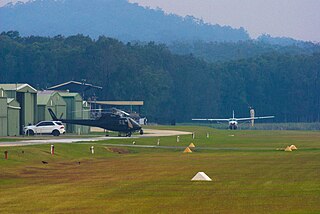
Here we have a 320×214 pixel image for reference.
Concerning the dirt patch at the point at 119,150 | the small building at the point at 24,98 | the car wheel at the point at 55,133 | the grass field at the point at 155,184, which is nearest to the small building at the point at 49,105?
the small building at the point at 24,98

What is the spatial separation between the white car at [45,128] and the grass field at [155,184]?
3355 centimetres

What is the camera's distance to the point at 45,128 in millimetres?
93438

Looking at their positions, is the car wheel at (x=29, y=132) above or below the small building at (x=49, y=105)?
below

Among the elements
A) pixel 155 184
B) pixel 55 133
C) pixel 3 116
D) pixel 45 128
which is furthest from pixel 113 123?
pixel 155 184

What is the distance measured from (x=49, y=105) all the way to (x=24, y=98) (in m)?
7.82

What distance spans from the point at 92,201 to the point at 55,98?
77909 mm

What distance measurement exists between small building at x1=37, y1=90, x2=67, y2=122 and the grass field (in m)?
44.4

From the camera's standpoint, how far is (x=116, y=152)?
66812 millimetres

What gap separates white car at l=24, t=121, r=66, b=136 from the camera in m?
93.5

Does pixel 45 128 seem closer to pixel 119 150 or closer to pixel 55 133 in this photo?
pixel 55 133

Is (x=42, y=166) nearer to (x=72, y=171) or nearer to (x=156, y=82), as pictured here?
(x=72, y=171)

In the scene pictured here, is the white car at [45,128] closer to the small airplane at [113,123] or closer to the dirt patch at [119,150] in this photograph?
the small airplane at [113,123]

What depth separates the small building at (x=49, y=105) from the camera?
342 feet

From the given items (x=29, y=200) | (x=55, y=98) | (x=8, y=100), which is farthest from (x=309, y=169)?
(x=55, y=98)
